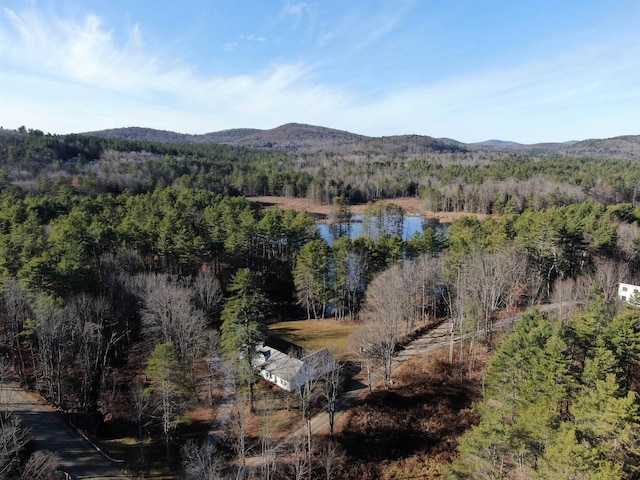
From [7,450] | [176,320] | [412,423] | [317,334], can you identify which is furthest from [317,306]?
[7,450]

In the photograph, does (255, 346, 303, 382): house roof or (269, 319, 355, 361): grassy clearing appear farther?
(269, 319, 355, 361): grassy clearing

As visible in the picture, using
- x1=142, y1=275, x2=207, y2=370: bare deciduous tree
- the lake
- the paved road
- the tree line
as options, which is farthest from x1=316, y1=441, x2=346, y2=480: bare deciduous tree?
the tree line

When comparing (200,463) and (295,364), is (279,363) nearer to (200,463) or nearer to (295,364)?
(295,364)

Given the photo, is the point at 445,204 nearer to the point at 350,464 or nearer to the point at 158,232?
the point at 158,232

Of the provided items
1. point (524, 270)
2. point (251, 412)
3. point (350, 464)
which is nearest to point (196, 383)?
point (251, 412)

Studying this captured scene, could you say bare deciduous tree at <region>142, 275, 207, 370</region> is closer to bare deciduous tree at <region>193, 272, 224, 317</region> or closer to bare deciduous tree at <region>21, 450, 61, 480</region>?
bare deciduous tree at <region>193, 272, 224, 317</region>

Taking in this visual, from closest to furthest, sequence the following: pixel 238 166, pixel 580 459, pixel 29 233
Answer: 1. pixel 580 459
2. pixel 29 233
3. pixel 238 166
